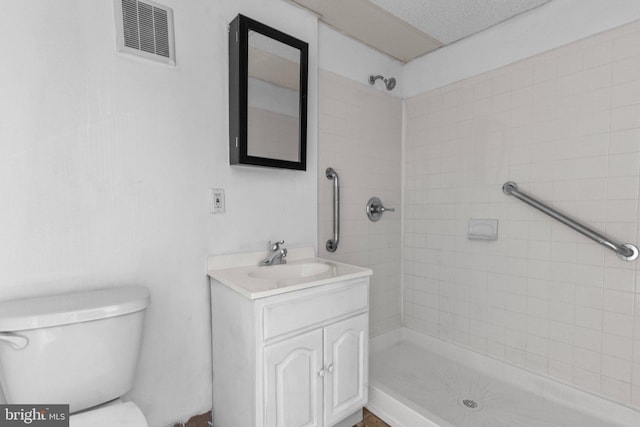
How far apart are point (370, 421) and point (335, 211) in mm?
1111

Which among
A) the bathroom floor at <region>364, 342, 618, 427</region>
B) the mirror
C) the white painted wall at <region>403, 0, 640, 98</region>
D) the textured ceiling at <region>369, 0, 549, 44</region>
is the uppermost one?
the textured ceiling at <region>369, 0, 549, 44</region>

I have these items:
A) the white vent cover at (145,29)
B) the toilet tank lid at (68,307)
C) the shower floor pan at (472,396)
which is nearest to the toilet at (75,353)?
the toilet tank lid at (68,307)

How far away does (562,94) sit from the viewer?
1.58 m

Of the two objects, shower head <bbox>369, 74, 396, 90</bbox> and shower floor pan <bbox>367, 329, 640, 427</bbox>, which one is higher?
shower head <bbox>369, 74, 396, 90</bbox>

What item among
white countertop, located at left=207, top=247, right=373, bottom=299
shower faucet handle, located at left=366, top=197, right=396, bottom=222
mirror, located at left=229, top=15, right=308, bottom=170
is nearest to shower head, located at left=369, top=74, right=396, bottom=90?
mirror, located at left=229, top=15, right=308, bottom=170

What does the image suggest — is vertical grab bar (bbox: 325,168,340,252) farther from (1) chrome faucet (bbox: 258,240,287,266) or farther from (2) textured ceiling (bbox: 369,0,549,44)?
(2) textured ceiling (bbox: 369,0,549,44)

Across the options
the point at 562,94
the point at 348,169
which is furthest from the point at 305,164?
the point at 562,94

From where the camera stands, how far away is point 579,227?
4.83 feet

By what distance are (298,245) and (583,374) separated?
1.56 meters

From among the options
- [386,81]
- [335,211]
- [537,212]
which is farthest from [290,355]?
[386,81]

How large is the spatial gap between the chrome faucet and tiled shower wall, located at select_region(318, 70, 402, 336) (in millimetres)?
323

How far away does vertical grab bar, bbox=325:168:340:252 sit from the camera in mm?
1829

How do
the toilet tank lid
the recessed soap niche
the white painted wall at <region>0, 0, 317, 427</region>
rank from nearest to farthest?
the toilet tank lid
the white painted wall at <region>0, 0, 317, 427</region>
the recessed soap niche

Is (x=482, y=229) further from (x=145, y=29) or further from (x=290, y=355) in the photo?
(x=145, y=29)
